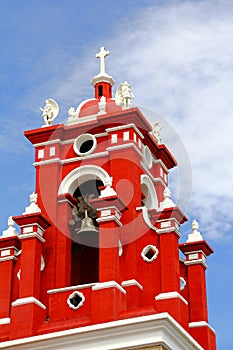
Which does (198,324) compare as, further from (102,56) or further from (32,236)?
(102,56)

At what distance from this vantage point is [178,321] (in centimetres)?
2617

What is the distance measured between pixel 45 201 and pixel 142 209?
2.53 meters

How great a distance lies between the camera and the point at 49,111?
98.6ft

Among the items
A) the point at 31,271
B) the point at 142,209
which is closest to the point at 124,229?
the point at 142,209

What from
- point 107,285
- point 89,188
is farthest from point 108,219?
point 89,188

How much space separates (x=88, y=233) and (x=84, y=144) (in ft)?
7.89

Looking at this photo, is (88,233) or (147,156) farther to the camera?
(147,156)

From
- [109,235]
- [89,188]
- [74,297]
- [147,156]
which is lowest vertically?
[74,297]

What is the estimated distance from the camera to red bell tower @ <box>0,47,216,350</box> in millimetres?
25656

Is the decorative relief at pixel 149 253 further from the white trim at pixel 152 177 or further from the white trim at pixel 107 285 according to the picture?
the white trim at pixel 152 177

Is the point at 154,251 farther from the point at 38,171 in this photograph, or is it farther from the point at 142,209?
the point at 38,171

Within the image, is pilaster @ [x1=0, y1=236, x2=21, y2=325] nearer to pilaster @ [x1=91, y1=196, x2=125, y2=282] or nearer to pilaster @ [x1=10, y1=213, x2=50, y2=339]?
pilaster @ [x1=10, y1=213, x2=50, y2=339]

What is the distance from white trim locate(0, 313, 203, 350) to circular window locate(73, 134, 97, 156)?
5433 millimetres

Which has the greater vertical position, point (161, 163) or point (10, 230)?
point (161, 163)
